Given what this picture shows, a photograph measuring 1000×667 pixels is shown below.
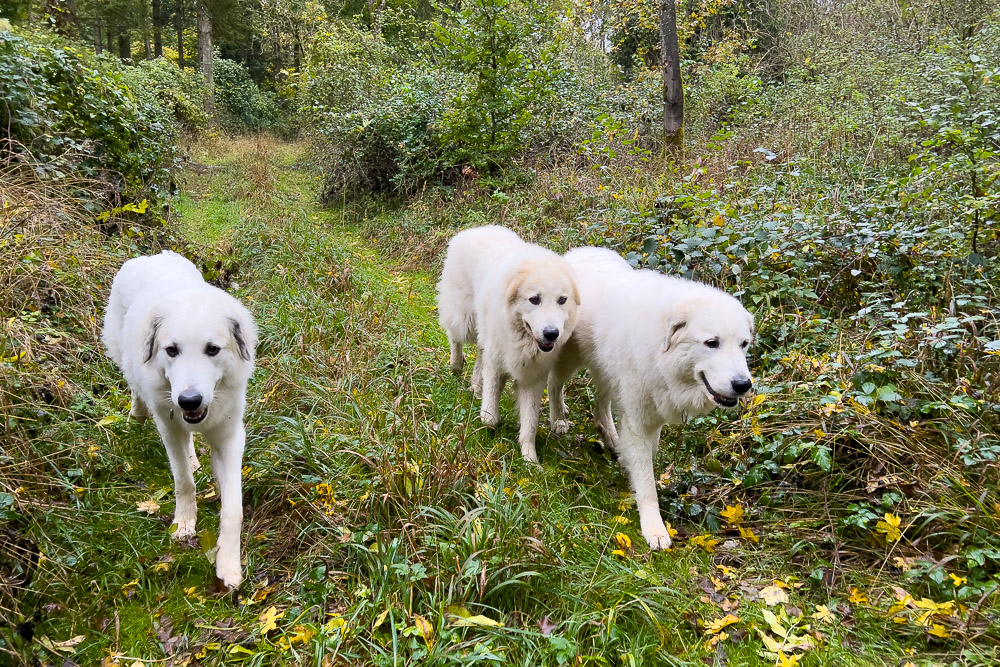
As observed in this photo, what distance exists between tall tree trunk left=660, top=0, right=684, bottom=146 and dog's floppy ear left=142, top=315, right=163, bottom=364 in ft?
24.0

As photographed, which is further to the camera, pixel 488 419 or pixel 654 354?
pixel 488 419

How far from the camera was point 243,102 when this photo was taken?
25.5 m

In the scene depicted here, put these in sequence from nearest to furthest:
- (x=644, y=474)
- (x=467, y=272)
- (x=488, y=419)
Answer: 1. (x=644, y=474)
2. (x=488, y=419)
3. (x=467, y=272)

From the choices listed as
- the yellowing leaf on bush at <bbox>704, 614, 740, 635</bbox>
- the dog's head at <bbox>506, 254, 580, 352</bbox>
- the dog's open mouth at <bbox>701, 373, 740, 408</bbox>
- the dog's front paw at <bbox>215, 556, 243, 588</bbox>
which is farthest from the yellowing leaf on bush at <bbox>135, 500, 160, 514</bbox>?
the dog's open mouth at <bbox>701, 373, 740, 408</bbox>

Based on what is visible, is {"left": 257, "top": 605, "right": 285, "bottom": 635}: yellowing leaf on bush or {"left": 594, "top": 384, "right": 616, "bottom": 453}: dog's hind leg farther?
{"left": 594, "top": 384, "right": 616, "bottom": 453}: dog's hind leg

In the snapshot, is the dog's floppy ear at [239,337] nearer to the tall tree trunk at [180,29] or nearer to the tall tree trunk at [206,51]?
the tall tree trunk at [206,51]

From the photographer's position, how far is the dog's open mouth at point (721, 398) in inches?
108

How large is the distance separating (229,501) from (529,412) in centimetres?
195

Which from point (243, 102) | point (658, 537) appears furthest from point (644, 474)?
point (243, 102)

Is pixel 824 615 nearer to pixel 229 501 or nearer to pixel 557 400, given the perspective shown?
pixel 557 400

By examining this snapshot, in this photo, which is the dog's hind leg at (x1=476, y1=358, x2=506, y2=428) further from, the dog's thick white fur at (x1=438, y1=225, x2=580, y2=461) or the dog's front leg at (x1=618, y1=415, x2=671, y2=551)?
the dog's front leg at (x1=618, y1=415, x2=671, y2=551)

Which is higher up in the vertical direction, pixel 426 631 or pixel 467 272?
pixel 467 272

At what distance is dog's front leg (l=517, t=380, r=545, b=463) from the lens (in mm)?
Answer: 3832

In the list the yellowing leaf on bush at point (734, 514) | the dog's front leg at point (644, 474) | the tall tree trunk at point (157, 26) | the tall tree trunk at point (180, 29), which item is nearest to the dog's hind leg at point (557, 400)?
the dog's front leg at point (644, 474)
